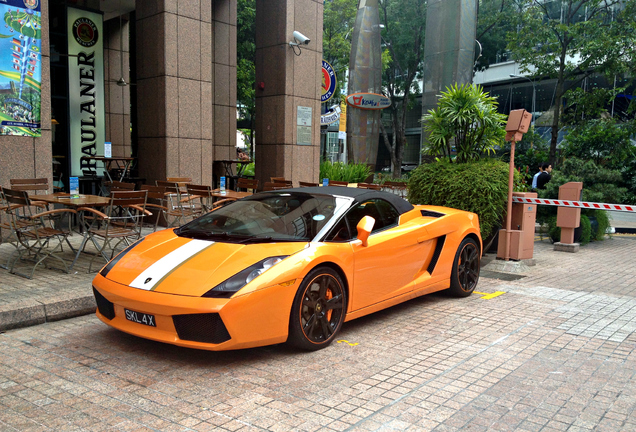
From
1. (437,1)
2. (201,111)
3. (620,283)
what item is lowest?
(620,283)

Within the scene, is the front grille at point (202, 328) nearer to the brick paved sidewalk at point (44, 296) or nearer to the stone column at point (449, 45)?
the brick paved sidewalk at point (44, 296)

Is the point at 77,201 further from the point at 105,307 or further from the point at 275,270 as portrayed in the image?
the point at 275,270

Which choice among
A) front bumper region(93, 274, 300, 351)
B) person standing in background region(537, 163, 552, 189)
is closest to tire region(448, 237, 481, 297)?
front bumper region(93, 274, 300, 351)

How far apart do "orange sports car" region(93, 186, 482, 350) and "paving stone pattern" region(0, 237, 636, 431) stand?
27 centimetres

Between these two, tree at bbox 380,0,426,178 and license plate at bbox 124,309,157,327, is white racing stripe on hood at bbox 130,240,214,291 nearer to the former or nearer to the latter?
license plate at bbox 124,309,157,327

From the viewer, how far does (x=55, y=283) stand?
6.30m

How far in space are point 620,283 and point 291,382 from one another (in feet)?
20.8

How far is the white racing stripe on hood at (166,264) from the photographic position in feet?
14.2

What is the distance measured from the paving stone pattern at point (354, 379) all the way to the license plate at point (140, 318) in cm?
31

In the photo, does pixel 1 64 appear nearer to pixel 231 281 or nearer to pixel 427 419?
pixel 231 281

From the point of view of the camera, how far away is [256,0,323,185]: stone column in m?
13.6

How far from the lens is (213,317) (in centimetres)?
396

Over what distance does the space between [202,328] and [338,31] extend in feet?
95.3

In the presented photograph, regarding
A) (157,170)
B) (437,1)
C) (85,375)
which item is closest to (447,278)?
(85,375)
